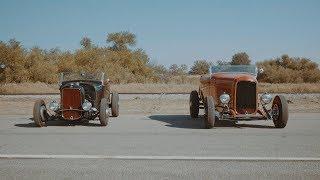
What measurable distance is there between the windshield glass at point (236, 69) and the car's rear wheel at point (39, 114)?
5244 millimetres

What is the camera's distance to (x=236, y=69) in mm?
11914

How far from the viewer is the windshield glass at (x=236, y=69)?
462 inches

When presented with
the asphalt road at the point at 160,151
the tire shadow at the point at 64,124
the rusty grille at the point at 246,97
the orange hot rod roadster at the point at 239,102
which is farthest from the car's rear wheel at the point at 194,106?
the tire shadow at the point at 64,124

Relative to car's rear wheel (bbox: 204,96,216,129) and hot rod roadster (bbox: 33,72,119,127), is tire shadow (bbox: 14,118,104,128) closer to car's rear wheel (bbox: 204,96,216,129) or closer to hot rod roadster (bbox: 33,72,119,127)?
hot rod roadster (bbox: 33,72,119,127)

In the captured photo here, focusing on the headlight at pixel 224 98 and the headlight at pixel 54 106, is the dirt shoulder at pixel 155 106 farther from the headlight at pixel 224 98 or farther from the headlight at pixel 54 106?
the headlight at pixel 224 98

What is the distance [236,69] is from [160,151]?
5.59 m

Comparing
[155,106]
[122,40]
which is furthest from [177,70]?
[155,106]

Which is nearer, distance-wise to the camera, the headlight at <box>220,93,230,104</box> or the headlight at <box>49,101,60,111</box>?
the headlight at <box>220,93,230,104</box>

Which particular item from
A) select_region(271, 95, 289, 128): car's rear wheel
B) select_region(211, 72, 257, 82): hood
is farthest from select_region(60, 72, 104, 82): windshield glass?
select_region(271, 95, 289, 128): car's rear wheel

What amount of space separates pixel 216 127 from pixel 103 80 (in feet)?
14.0

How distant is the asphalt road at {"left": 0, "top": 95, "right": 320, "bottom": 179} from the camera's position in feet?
18.1

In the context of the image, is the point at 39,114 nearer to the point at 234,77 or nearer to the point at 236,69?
the point at 234,77

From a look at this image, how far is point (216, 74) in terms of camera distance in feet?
38.0

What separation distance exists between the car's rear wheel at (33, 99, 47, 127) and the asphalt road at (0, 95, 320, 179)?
11.7 inches
